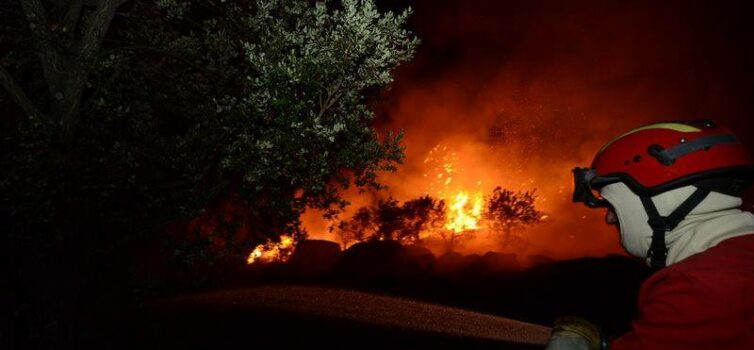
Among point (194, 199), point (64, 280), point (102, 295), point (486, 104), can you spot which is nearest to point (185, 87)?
point (194, 199)

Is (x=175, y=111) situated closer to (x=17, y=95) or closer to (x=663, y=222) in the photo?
(x=17, y=95)

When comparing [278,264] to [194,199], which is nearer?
[194,199]

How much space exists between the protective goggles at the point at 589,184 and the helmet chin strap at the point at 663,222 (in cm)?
47

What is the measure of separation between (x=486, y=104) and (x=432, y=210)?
14.0m

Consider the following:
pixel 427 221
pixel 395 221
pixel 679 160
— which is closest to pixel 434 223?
pixel 427 221

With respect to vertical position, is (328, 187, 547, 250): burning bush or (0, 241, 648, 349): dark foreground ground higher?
(328, 187, 547, 250): burning bush

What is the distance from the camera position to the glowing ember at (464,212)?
108ft

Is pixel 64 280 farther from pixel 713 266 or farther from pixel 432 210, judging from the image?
pixel 432 210

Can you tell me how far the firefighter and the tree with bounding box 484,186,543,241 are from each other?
26203mm

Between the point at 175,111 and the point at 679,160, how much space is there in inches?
311

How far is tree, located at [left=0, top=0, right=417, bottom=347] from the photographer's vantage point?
571cm

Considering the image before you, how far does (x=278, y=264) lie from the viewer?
78.7 feet

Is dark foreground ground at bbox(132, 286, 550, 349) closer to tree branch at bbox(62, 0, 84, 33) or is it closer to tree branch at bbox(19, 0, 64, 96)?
tree branch at bbox(19, 0, 64, 96)

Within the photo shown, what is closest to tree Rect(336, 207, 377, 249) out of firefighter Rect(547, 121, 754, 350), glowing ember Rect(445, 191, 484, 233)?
glowing ember Rect(445, 191, 484, 233)
